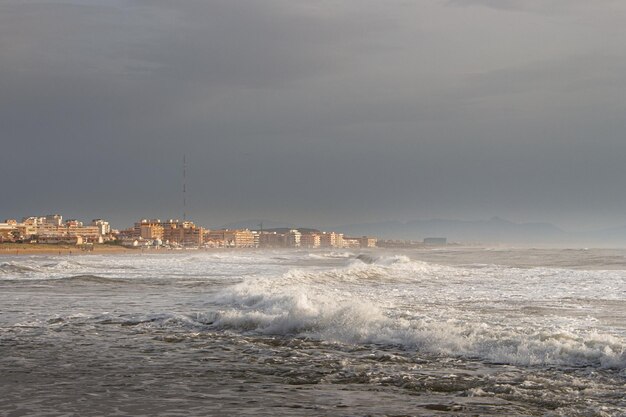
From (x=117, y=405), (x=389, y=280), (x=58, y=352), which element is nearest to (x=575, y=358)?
(x=117, y=405)

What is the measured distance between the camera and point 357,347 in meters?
11.4

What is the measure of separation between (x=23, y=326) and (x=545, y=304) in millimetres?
12171

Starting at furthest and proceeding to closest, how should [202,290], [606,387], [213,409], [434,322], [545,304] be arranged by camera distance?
1. [202,290]
2. [545,304]
3. [434,322]
4. [606,387]
5. [213,409]

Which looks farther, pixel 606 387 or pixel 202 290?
pixel 202 290

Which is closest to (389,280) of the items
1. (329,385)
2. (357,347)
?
(357,347)

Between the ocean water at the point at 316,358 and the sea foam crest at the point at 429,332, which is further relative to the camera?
the sea foam crest at the point at 429,332

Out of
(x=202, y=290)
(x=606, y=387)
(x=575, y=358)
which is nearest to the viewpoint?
(x=606, y=387)

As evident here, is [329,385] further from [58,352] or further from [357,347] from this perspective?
[58,352]

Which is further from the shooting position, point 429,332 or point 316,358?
point 429,332

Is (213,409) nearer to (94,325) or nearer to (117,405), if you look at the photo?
(117,405)

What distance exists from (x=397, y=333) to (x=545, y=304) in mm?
7126

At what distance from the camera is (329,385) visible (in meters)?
8.35

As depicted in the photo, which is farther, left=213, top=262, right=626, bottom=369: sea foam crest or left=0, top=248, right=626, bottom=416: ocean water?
left=213, top=262, right=626, bottom=369: sea foam crest

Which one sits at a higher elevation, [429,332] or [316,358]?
[429,332]
